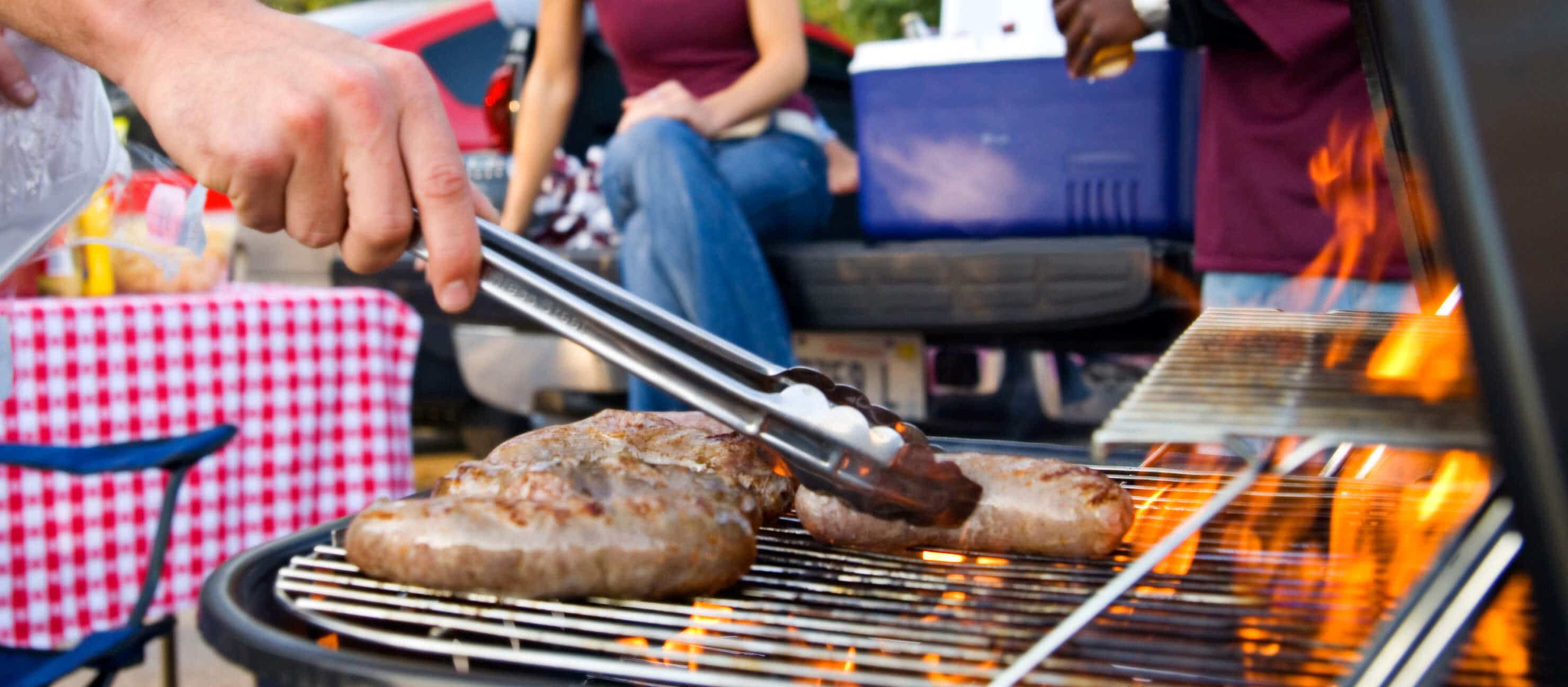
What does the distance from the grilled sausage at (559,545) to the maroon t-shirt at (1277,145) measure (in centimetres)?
164

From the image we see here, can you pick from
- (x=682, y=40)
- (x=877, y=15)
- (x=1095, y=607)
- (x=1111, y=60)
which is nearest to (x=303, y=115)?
(x=1095, y=607)

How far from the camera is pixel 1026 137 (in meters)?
3.36

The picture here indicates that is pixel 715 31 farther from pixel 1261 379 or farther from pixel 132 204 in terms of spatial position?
pixel 1261 379

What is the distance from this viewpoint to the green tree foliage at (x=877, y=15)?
10695 mm

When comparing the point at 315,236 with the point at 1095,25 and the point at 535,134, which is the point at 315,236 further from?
the point at 535,134

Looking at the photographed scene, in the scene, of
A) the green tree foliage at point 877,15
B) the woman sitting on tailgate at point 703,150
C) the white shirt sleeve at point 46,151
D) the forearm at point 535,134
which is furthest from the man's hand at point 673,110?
the green tree foliage at point 877,15

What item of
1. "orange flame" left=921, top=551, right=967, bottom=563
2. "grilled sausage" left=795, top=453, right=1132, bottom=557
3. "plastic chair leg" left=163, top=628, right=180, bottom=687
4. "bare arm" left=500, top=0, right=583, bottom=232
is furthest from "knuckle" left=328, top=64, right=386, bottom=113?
"bare arm" left=500, top=0, right=583, bottom=232

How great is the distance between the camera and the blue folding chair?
7.20 feet

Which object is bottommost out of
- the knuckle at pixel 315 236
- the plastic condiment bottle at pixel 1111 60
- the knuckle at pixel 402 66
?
the knuckle at pixel 315 236

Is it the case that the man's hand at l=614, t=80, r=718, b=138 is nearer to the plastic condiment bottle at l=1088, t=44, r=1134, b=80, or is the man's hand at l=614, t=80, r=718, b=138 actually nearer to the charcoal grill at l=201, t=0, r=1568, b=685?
the plastic condiment bottle at l=1088, t=44, r=1134, b=80

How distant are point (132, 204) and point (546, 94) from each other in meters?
1.38

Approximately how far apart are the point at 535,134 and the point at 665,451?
2750 millimetres

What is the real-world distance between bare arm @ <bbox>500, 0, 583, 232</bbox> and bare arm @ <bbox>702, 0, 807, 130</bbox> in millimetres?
693

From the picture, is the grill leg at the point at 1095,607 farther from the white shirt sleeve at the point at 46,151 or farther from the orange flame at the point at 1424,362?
the white shirt sleeve at the point at 46,151
